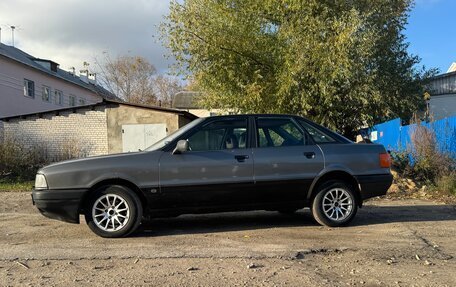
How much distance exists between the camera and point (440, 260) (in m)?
5.41

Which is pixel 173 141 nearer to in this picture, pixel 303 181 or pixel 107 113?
pixel 303 181

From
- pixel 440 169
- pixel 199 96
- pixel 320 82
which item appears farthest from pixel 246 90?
pixel 440 169

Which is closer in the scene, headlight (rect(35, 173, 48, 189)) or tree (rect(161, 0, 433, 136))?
headlight (rect(35, 173, 48, 189))

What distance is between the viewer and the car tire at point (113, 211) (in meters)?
6.54

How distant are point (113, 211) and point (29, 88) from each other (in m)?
28.2

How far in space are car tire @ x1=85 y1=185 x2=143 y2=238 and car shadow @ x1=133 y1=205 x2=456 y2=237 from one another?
300mm

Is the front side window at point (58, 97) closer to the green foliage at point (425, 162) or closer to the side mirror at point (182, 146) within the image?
the green foliage at point (425, 162)

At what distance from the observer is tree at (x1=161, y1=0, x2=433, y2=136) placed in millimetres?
16734

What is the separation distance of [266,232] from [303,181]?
938 millimetres

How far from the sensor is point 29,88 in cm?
3181

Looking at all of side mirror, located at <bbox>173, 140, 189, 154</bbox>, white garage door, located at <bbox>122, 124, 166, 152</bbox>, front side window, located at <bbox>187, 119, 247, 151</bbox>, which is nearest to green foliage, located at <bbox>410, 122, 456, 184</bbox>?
front side window, located at <bbox>187, 119, 247, 151</bbox>

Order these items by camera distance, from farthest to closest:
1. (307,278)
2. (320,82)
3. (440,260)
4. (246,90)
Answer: (246,90)
(320,82)
(440,260)
(307,278)

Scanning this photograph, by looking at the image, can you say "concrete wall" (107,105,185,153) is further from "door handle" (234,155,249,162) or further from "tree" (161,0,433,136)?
"door handle" (234,155,249,162)

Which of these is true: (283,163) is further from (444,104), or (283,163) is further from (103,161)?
(444,104)
